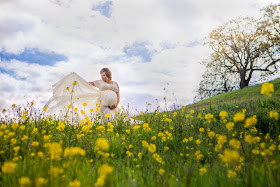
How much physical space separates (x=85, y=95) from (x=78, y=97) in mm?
293

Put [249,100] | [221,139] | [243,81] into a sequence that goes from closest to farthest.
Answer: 1. [221,139]
2. [249,100]
3. [243,81]

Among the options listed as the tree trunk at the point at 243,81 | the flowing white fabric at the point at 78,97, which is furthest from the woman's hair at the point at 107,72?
the tree trunk at the point at 243,81

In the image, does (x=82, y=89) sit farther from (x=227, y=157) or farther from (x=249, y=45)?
Result: (x=249, y=45)

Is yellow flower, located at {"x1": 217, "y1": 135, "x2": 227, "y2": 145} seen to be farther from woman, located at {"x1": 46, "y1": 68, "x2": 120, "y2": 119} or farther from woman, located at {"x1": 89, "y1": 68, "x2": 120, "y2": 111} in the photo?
woman, located at {"x1": 89, "y1": 68, "x2": 120, "y2": 111}

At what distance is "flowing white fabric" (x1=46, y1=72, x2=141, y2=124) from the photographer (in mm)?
8289

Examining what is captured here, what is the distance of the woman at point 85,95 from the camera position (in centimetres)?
831

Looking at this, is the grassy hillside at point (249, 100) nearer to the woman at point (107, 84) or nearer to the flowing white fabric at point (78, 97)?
the woman at point (107, 84)

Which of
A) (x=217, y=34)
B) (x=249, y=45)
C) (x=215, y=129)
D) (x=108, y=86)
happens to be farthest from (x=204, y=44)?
(x=215, y=129)

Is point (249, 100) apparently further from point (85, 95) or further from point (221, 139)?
point (221, 139)

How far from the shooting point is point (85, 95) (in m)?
8.73

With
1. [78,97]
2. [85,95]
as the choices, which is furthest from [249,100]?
[78,97]

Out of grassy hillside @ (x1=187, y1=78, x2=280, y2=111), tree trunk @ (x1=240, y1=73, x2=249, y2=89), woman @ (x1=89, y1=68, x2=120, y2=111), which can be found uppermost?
tree trunk @ (x1=240, y1=73, x2=249, y2=89)

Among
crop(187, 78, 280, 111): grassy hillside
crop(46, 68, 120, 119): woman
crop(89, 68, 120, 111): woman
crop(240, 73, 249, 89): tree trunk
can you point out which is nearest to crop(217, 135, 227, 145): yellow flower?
crop(46, 68, 120, 119): woman

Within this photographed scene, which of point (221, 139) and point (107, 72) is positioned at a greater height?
point (107, 72)
